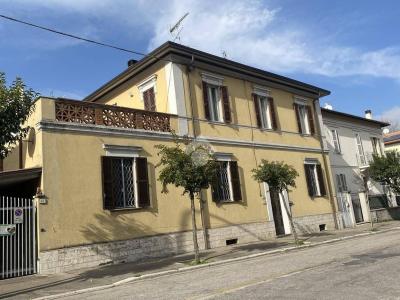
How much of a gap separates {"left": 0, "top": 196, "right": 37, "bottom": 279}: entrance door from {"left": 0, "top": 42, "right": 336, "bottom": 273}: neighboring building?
303 mm

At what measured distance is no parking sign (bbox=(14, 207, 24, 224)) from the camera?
39.7ft

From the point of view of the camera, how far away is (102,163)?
14.2 meters

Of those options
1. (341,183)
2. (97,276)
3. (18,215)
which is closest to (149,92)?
(18,215)

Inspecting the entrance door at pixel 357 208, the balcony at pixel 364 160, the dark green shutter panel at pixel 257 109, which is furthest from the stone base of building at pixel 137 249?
the balcony at pixel 364 160

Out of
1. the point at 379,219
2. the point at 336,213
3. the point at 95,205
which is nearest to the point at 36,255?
the point at 95,205

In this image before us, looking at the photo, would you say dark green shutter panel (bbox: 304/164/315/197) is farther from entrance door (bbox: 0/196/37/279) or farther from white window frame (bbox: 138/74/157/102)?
entrance door (bbox: 0/196/37/279)

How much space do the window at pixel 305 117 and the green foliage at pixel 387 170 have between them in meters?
6.02

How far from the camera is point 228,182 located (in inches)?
722

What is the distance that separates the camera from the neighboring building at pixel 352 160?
84.7 feet

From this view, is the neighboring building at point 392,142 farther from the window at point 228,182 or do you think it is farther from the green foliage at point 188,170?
the green foliage at point 188,170

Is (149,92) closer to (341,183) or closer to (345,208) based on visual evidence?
(345,208)

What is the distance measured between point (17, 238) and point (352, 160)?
22366 mm

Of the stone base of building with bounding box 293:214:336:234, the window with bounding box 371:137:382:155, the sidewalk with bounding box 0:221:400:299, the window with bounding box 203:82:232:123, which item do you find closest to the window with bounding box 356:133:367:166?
the window with bounding box 371:137:382:155

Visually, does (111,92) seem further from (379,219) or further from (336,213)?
(379,219)
